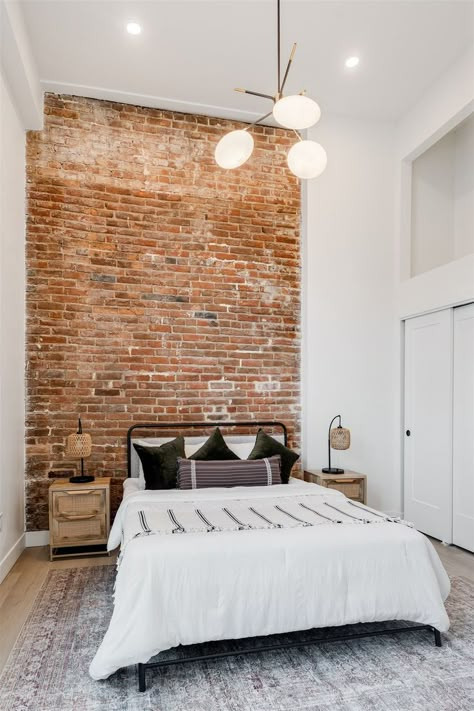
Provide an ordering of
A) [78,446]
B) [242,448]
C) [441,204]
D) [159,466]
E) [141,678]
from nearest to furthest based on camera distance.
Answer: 1. [141,678]
2. [159,466]
3. [78,446]
4. [242,448]
5. [441,204]

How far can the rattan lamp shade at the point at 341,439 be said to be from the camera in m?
4.60

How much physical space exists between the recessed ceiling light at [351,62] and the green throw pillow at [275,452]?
10.6 feet

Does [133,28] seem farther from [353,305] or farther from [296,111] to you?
[353,305]

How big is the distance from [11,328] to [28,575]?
183 cm

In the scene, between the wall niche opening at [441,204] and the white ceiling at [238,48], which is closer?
the white ceiling at [238,48]

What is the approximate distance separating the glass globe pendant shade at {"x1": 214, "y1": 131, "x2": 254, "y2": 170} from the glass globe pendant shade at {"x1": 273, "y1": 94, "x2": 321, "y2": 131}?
0.87 feet

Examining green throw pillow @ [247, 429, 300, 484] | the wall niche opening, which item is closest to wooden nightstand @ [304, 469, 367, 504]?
green throw pillow @ [247, 429, 300, 484]

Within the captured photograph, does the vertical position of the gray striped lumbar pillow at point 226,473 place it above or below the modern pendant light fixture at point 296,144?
below

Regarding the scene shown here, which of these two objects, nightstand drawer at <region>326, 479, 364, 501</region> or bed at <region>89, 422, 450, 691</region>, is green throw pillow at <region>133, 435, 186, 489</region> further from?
nightstand drawer at <region>326, 479, 364, 501</region>

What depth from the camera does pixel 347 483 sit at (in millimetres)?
4449

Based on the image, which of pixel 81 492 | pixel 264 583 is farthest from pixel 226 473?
pixel 264 583

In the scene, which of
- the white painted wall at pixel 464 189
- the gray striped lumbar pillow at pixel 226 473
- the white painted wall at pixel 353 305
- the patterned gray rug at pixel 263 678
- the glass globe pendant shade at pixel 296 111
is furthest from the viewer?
the white painted wall at pixel 464 189

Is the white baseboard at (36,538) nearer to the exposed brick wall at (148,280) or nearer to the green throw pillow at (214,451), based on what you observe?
the exposed brick wall at (148,280)

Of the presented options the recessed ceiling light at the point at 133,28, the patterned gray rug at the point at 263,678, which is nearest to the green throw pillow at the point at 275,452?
the patterned gray rug at the point at 263,678
